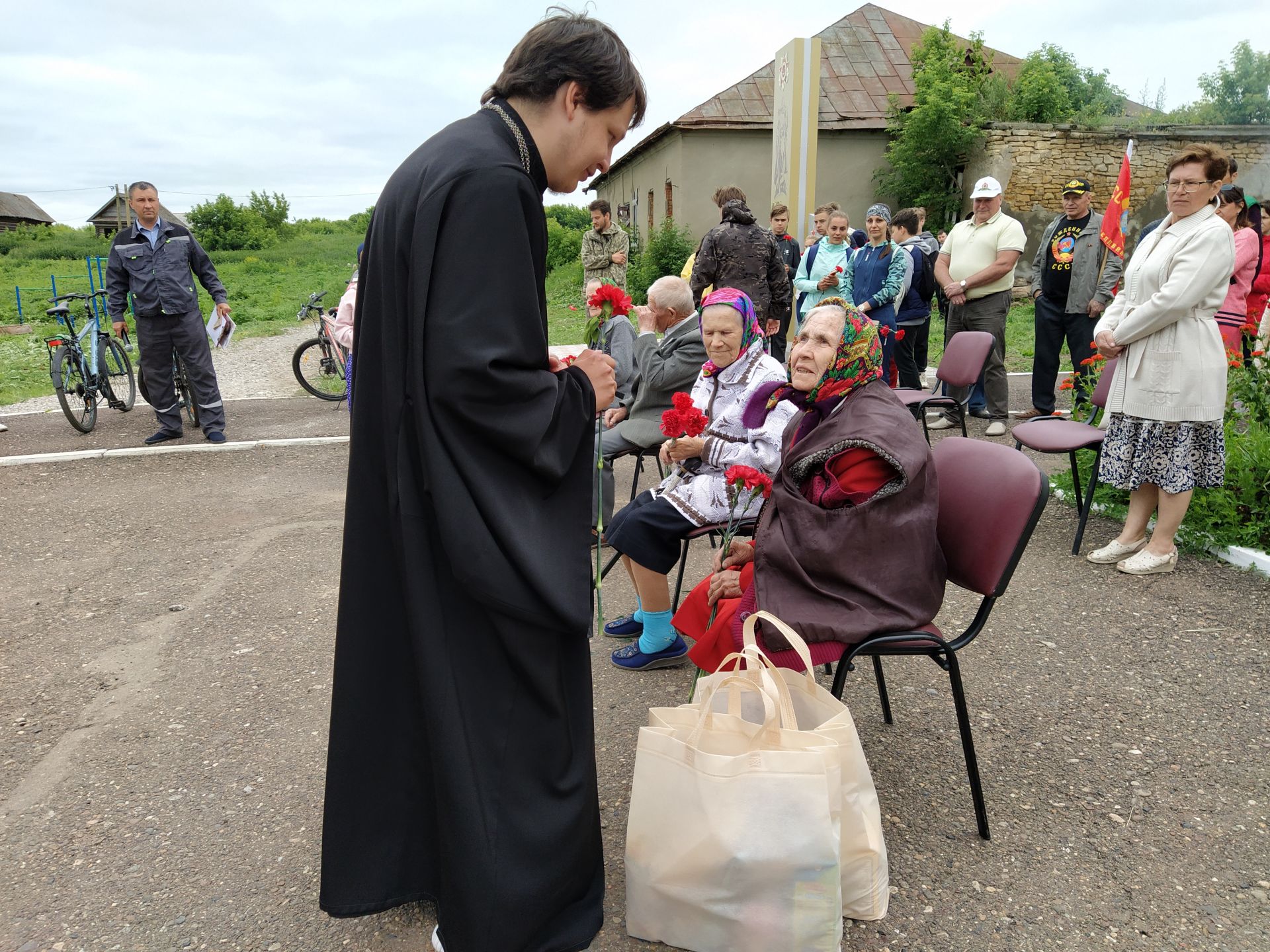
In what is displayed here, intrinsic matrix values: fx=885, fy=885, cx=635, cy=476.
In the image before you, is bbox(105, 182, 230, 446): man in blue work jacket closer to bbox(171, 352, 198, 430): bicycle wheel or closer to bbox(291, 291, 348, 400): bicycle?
bbox(171, 352, 198, 430): bicycle wheel

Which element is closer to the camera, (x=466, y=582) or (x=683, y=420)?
(x=466, y=582)

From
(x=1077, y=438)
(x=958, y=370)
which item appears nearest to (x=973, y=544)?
(x=1077, y=438)

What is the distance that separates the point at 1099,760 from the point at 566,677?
1.99 meters

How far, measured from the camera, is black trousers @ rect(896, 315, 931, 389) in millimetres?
8258

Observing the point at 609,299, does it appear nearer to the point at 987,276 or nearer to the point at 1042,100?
the point at 987,276

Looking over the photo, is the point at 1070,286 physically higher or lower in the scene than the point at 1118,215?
lower

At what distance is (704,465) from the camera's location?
3.55m

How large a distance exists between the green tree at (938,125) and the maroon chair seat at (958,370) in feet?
46.5

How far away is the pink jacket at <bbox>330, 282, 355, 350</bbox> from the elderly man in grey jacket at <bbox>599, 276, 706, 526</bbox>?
289cm

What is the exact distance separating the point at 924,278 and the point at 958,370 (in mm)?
2257

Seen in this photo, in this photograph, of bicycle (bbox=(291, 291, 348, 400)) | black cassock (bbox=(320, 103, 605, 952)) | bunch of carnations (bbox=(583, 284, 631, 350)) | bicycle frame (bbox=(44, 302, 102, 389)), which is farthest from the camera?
bicycle (bbox=(291, 291, 348, 400))

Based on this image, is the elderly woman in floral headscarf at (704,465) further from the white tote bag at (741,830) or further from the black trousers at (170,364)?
the black trousers at (170,364)

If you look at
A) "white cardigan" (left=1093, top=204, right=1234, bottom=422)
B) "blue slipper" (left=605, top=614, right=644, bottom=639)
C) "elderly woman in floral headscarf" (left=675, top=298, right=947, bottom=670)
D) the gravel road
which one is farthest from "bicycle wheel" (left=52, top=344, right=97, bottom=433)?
"white cardigan" (left=1093, top=204, right=1234, bottom=422)

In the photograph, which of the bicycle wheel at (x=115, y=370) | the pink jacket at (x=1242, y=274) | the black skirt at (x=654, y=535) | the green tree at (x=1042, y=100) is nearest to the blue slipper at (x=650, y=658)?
the black skirt at (x=654, y=535)
